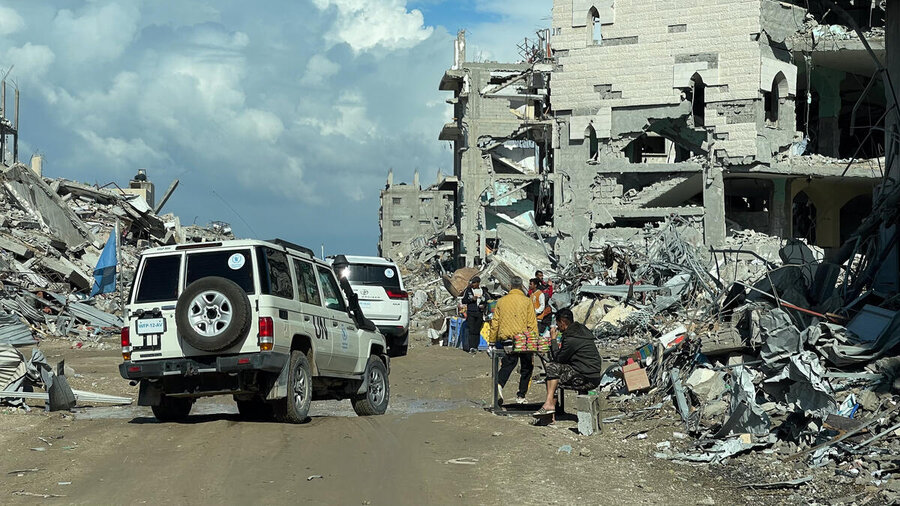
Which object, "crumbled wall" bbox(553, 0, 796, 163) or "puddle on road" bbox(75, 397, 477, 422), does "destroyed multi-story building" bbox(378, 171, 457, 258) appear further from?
"puddle on road" bbox(75, 397, 477, 422)

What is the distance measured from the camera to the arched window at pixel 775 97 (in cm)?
3519

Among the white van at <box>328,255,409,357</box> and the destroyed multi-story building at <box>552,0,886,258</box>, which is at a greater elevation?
the destroyed multi-story building at <box>552,0,886,258</box>

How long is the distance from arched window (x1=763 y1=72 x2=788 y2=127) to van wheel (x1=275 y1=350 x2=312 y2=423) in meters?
27.1

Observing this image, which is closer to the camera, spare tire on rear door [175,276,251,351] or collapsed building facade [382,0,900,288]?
spare tire on rear door [175,276,251,351]

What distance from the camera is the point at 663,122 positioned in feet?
118

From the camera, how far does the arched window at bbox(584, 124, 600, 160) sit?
36875mm

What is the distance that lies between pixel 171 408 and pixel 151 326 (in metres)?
1.40

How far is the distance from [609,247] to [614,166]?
7000 millimetres

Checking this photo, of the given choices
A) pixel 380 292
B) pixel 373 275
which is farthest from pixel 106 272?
pixel 380 292

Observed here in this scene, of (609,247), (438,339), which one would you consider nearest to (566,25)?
(609,247)

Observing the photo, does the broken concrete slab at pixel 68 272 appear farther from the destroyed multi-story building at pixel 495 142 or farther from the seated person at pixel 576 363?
the seated person at pixel 576 363

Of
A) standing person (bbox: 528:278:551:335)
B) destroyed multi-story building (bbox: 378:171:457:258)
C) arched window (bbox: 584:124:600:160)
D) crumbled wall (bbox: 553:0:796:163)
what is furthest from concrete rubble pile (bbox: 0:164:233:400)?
destroyed multi-story building (bbox: 378:171:457:258)

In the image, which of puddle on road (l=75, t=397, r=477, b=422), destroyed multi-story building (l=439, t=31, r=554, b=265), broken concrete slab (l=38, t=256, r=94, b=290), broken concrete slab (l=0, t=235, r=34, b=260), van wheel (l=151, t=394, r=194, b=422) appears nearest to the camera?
van wheel (l=151, t=394, r=194, b=422)

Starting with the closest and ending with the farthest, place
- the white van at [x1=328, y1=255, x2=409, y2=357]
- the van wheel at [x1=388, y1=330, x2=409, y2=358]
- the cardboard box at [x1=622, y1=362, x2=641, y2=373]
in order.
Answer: the cardboard box at [x1=622, y1=362, x2=641, y2=373] < the white van at [x1=328, y1=255, x2=409, y2=357] < the van wheel at [x1=388, y1=330, x2=409, y2=358]
